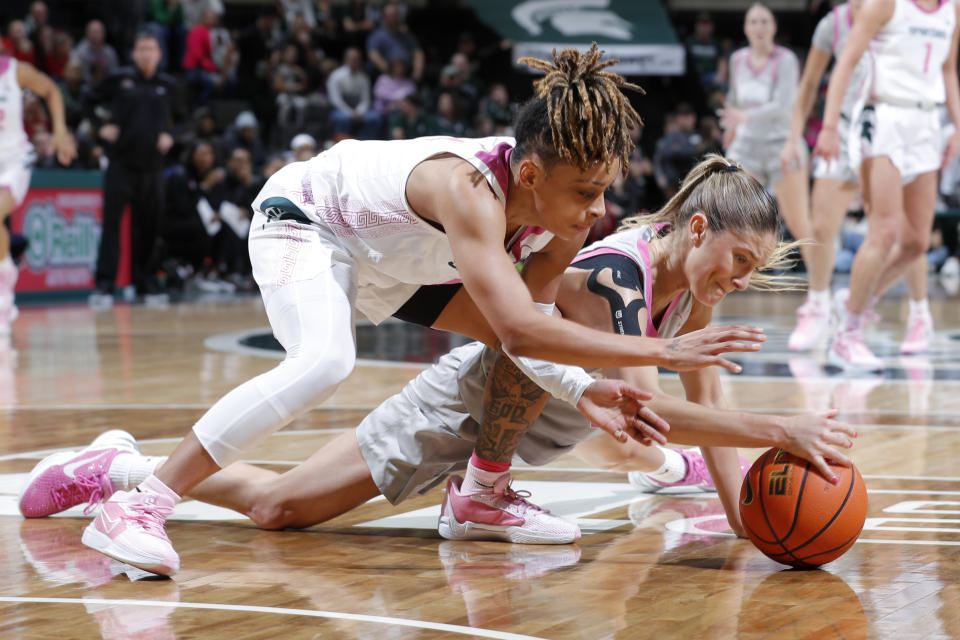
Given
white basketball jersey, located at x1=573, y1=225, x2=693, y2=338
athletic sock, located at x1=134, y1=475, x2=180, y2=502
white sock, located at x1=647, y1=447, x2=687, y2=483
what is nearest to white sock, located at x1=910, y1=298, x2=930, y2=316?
white sock, located at x1=647, y1=447, x2=687, y2=483

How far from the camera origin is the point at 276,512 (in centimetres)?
369

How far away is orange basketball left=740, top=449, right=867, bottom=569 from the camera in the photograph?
3.10 metres

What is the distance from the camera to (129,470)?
3.74 metres

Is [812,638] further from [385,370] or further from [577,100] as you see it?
[385,370]

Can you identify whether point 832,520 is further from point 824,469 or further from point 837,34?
point 837,34

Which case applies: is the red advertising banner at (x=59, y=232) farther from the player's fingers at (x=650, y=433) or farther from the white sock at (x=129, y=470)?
the player's fingers at (x=650, y=433)

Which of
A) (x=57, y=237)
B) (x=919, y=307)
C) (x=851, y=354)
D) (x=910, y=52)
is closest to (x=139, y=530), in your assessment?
(x=851, y=354)

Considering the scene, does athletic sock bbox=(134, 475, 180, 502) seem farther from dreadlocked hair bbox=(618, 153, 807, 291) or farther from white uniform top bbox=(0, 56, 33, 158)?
white uniform top bbox=(0, 56, 33, 158)

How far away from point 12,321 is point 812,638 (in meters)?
9.17

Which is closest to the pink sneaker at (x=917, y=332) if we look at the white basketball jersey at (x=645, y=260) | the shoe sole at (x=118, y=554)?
the white basketball jersey at (x=645, y=260)

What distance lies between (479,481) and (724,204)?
99 centimetres

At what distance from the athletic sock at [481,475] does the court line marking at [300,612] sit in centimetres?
92

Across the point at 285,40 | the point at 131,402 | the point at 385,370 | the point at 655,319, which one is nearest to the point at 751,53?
the point at 385,370

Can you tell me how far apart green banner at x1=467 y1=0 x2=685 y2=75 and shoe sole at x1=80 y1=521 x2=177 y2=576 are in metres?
17.2
